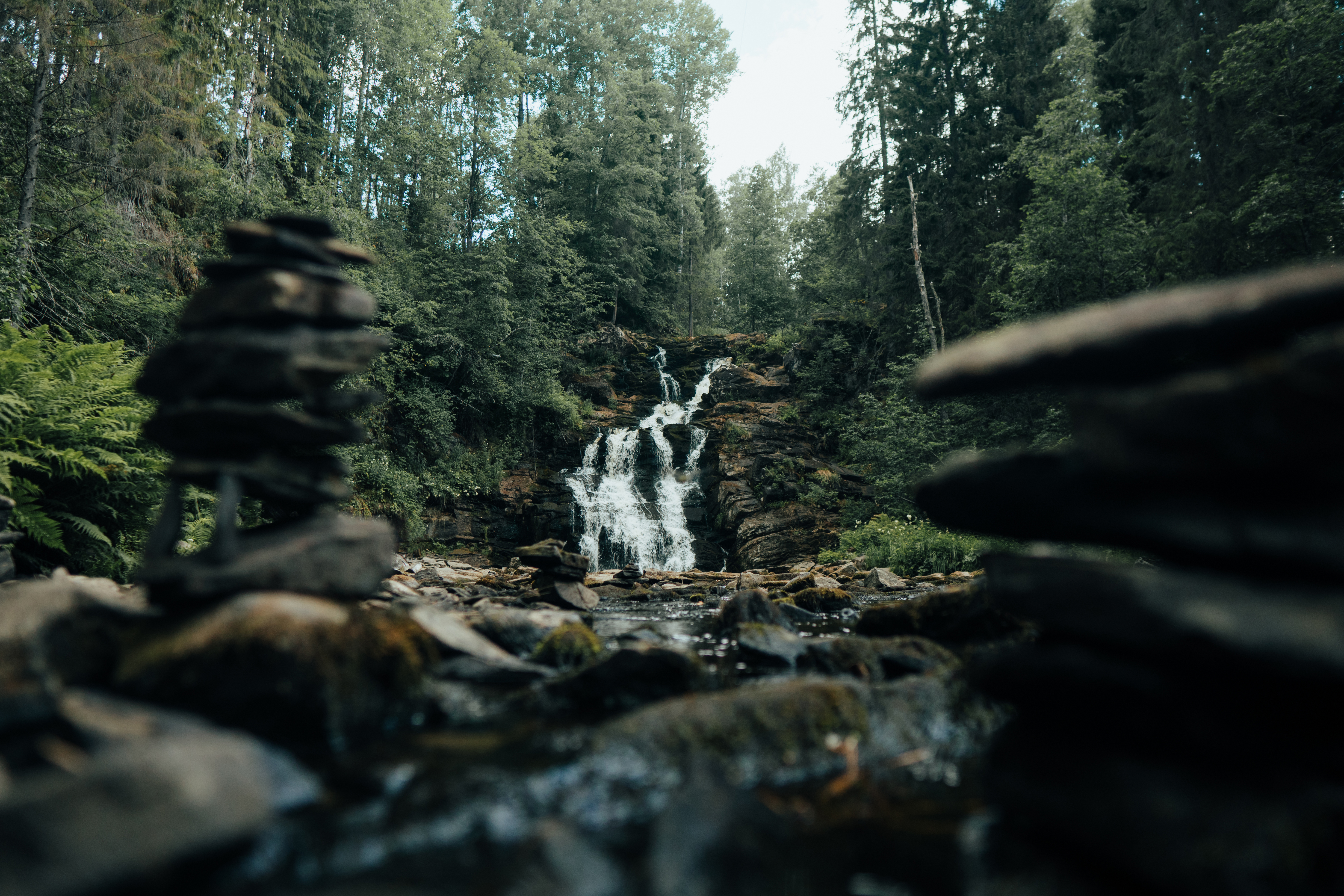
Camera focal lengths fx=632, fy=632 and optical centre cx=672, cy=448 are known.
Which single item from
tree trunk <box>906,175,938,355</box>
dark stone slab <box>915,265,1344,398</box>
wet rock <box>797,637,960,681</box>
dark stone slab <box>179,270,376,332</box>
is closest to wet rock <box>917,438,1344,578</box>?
dark stone slab <box>915,265,1344,398</box>

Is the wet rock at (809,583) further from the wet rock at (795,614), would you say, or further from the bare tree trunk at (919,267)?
the bare tree trunk at (919,267)

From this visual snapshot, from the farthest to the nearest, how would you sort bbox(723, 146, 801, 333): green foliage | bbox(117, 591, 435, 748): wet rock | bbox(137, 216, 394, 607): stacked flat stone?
bbox(723, 146, 801, 333): green foliage < bbox(137, 216, 394, 607): stacked flat stone < bbox(117, 591, 435, 748): wet rock

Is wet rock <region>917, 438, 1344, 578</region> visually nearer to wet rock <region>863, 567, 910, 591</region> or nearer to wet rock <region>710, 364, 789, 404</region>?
wet rock <region>863, 567, 910, 591</region>

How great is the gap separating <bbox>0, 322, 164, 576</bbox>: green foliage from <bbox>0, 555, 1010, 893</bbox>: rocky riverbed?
150 inches

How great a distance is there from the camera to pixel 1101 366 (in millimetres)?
2742

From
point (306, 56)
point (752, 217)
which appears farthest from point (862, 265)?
point (306, 56)

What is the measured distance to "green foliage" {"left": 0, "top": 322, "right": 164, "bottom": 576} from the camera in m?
7.81

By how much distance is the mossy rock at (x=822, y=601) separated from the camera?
10812mm

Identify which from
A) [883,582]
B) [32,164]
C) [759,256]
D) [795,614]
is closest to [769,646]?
[795,614]

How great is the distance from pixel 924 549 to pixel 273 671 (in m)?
16.4

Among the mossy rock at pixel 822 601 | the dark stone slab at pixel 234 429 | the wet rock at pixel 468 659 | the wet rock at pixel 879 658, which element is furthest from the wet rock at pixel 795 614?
the dark stone slab at pixel 234 429

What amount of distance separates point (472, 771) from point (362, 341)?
3.11m

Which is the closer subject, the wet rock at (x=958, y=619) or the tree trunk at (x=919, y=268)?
the wet rock at (x=958, y=619)

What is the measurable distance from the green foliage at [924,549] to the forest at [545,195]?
7.46ft
